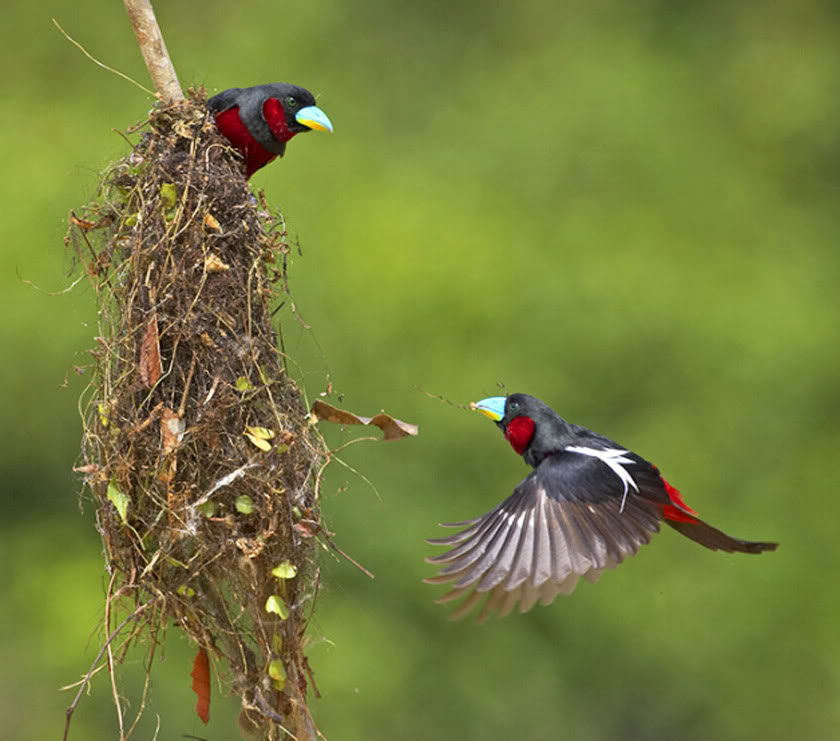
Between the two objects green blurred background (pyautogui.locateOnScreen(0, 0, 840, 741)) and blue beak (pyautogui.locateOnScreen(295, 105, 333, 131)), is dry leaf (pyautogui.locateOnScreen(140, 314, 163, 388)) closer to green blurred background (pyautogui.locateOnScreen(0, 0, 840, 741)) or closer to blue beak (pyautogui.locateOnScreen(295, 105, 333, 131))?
blue beak (pyautogui.locateOnScreen(295, 105, 333, 131))

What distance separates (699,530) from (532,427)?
572mm

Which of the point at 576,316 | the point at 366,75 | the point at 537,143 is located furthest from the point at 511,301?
the point at 366,75

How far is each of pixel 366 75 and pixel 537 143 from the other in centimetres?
124

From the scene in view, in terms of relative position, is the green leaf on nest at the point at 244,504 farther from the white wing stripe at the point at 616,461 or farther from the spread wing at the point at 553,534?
the white wing stripe at the point at 616,461

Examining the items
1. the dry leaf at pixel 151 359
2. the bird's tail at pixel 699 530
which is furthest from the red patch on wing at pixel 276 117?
the bird's tail at pixel 699 530

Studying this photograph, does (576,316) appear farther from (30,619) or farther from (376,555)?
(30,619)

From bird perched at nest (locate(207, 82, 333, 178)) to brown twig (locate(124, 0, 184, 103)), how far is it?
122mm

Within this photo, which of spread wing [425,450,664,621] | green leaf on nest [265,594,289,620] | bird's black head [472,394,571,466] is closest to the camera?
green leaf on nest [265,594,289,620]

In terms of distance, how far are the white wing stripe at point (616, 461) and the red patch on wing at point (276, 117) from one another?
1.06 meters

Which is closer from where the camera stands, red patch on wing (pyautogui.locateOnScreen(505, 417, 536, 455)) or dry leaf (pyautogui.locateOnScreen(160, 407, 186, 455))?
dry leaf (pyautogui.locateOnScreen(160, 407, 186, 455))

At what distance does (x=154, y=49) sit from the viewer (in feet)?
8.57

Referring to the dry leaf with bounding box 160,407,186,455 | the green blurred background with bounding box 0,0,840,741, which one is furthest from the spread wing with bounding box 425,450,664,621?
the green blurred background with bounding box 0,0,840,741

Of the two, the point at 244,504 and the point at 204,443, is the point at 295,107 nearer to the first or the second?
the point at 204,443

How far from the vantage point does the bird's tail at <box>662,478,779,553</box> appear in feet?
10.9
